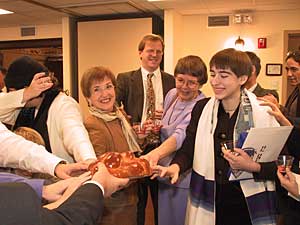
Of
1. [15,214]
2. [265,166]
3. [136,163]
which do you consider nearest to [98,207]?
[15,214]

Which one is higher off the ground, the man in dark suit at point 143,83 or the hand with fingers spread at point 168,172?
the man in dark suit at point 143,83

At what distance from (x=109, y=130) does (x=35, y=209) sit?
1187 millimetres

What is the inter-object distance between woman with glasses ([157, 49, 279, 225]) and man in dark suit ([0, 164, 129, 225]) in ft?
2.98

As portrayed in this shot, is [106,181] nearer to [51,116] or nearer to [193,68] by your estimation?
[51,116]

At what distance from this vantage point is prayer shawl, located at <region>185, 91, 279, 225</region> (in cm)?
182

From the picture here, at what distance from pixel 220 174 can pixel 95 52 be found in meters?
4.52

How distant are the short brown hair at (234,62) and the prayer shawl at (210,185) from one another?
0.14 metres

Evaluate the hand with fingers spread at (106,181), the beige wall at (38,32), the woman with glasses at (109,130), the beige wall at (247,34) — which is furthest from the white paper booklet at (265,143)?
the beige wall at (38,32)

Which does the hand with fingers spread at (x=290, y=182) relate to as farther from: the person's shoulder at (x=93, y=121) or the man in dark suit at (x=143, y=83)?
the man in dark suit at (x=143, y=83)

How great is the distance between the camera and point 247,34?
5.77 meters

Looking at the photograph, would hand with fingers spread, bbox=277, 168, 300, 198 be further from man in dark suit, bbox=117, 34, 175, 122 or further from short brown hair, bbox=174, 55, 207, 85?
man in dark suit, bbox=117, 34, 175, 122

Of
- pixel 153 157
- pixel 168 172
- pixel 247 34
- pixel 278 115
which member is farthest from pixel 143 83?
pixel 247 34

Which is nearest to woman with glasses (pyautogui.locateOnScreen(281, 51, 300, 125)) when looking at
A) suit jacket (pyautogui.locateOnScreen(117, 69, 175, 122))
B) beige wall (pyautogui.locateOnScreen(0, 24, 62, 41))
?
suit jacket (pyautogui.locateOnScreen(117, 69, 175, 122))

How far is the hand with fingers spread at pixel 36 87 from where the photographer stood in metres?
1.83
